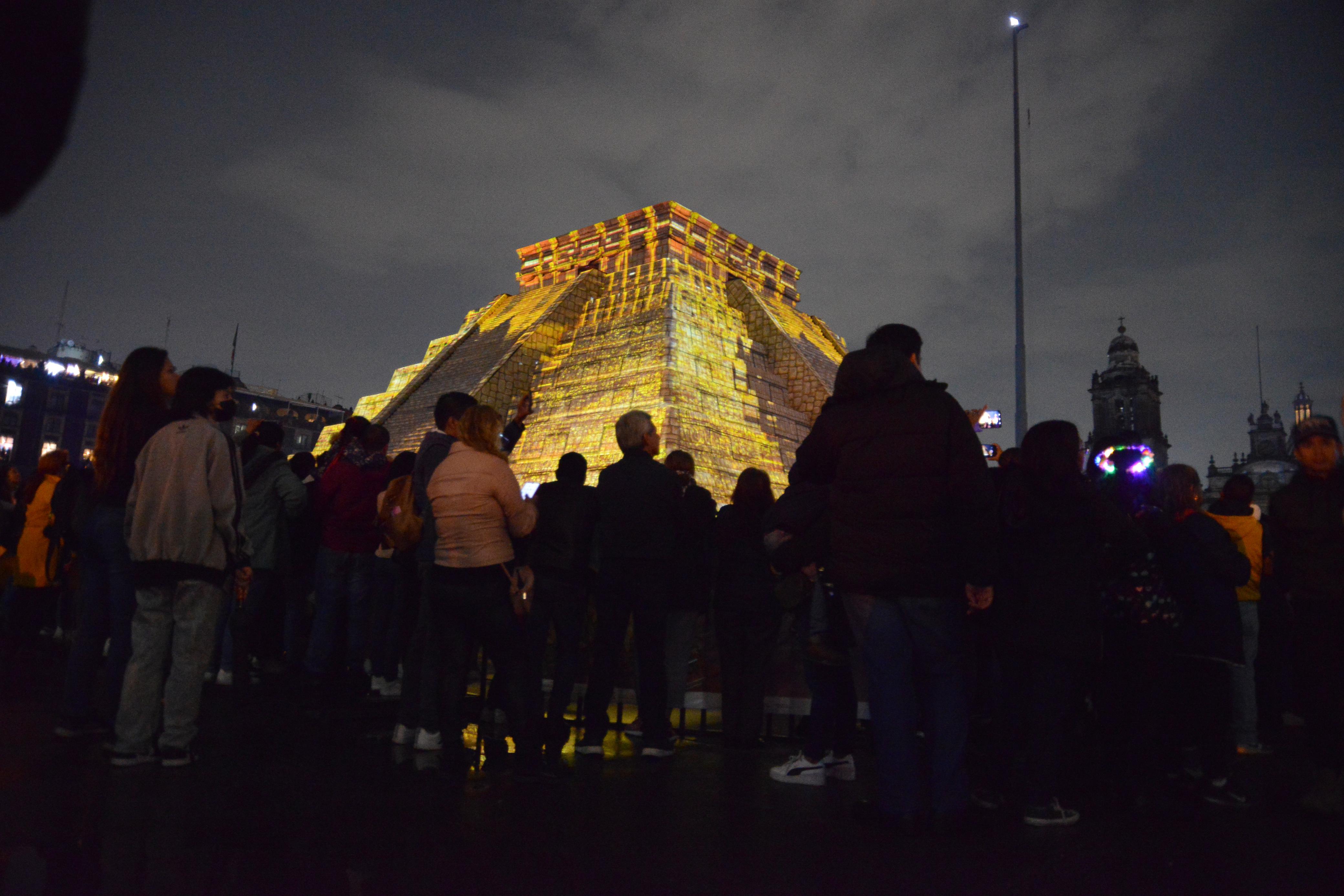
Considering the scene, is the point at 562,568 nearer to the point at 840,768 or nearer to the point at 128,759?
the point at 840,768

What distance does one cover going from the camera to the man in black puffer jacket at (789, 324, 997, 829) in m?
3.63

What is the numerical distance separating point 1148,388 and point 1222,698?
8593cm

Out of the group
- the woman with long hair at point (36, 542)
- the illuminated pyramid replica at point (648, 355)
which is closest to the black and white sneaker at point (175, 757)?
the woman with long hair at point (36, 542)

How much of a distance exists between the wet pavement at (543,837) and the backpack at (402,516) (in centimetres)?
151

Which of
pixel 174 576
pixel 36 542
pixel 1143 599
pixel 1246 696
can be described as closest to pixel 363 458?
pixel 174 576

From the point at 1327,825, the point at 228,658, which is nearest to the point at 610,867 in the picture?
the point at 1327,825

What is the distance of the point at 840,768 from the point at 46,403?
250 feet

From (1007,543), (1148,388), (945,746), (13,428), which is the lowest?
(945,746)

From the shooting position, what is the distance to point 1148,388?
260 ft

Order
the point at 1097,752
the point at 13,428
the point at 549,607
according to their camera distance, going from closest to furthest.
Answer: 1. the point at 549,607
2. the point at 1097,752
3. the point at 13,428

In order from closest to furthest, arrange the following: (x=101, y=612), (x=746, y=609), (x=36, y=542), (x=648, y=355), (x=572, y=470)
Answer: (x=101, y=612) → (x=572, y=470) → (x=746, y=609) → (x=36, y=542) → (x=648, y=355)

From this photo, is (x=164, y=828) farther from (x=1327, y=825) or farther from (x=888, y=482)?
(x=1327, y=825)

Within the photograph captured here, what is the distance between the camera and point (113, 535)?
4.74m

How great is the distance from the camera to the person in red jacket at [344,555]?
693 cm
